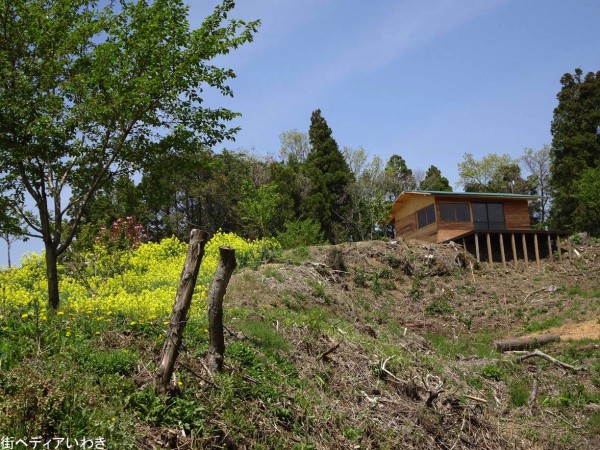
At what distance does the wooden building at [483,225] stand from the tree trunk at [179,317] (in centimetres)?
2705

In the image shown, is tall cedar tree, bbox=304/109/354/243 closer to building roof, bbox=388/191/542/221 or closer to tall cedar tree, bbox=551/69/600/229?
building roof, bbox=388/191/542/221

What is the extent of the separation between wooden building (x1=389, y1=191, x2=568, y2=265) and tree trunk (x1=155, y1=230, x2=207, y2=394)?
1065 inches

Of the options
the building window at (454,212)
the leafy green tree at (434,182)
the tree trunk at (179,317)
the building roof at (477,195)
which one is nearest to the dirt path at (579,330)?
the building window at (454,212)

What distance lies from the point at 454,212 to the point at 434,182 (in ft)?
81.0

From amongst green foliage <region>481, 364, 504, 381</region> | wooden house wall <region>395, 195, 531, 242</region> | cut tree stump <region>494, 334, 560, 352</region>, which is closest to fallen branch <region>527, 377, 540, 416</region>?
green foliage <region>481, 364, 504, 381</region>

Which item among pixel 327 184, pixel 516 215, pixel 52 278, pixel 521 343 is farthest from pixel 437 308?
pixel 327 184

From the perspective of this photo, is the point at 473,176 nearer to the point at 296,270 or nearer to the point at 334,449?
the point at 296,270

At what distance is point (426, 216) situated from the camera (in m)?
35.6

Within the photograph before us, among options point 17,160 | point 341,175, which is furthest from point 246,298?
point 341,175

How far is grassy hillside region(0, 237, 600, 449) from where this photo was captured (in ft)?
21.0

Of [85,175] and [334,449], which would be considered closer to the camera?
[334,449]

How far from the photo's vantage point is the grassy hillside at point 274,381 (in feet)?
21.0

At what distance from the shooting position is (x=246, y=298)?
15.9 meters

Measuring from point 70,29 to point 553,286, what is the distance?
22.9 metres
